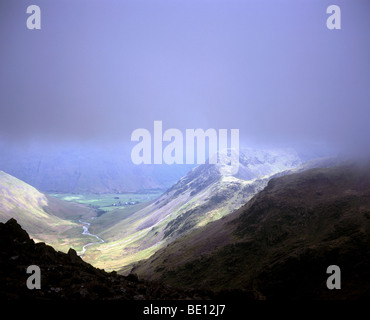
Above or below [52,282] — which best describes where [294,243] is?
below

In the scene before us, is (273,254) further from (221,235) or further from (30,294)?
→ (30,294)

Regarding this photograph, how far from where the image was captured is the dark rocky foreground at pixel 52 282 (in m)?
18.4

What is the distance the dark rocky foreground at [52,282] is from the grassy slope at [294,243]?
1503cm

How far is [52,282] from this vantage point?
21062mm

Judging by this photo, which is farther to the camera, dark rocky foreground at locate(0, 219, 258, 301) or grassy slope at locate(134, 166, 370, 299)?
grassy slope at locate(134, 166, 370, 299)

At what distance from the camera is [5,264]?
2108 cm

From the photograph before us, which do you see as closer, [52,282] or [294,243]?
[52,282]

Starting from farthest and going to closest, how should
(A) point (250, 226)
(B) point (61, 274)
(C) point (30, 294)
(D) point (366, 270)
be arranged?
1. (A) point (250, 226)
2. (D) point (366, 270)
3. (B) point (61, 274)
4. (C) point (30, 294)

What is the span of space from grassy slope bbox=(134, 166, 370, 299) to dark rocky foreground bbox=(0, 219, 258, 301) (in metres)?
15.0

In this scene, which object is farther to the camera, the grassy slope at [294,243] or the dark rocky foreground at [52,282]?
the grassy slope at [294,243]

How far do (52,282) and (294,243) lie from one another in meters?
43.8

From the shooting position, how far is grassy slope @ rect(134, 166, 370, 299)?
35.0 m
